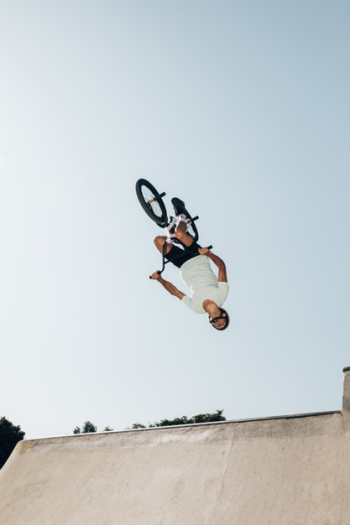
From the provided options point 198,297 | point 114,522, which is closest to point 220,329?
point 198,297

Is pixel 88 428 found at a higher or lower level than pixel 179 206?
higher

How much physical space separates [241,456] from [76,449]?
3.41 m

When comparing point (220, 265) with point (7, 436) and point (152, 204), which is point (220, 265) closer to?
point (152, 204)

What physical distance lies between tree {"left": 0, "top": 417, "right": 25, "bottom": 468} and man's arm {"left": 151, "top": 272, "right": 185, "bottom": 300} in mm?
28746

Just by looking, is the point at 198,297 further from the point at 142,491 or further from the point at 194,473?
the point at 142,491

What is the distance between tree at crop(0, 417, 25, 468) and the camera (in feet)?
90.0

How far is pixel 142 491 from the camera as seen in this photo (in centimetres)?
495

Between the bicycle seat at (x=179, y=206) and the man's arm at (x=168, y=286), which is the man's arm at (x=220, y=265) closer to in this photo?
the man's arm at (x=168, y=286)

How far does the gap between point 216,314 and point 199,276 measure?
60cm

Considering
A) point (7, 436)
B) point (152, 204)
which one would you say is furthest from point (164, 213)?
point (7, 436)

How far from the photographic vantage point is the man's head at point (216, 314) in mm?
5133

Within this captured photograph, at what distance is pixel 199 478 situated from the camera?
15.5ft

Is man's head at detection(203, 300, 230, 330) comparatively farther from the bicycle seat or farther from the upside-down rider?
the bicycle seat

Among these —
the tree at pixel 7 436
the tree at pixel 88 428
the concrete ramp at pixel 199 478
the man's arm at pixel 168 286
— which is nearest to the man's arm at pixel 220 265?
the man's arm at pixel 168 286
